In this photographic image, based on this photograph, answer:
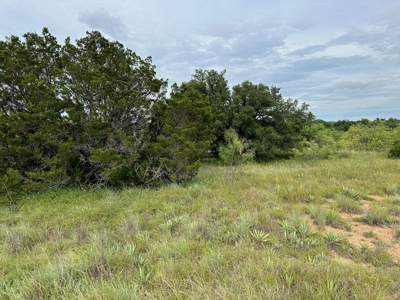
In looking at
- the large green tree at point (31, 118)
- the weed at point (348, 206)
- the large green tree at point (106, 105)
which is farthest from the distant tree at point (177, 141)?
the weed at point (348, 206)

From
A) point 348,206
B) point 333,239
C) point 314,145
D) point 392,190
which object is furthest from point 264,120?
point 333,239

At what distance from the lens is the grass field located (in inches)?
82.1

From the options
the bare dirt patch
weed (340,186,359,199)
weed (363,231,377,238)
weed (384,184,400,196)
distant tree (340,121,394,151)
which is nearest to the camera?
the bare dirt patch

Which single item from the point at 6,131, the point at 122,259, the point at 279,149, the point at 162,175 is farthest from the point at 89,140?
the point at 279,149

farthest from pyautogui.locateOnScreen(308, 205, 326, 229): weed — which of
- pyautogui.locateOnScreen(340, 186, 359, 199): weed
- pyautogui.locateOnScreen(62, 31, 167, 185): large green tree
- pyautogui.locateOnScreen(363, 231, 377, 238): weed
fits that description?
pyautogui.locateOnScreen(62, 31, 167, 185): large green tree

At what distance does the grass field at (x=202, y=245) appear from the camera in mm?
2086

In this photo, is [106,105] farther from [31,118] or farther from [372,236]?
[372,236]

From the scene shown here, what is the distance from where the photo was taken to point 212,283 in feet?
6.96

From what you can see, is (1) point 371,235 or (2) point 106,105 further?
(2) point 106,105

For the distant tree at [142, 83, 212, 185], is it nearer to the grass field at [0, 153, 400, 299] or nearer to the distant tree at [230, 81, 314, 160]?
the grass field at [0, 153, 400, 299]

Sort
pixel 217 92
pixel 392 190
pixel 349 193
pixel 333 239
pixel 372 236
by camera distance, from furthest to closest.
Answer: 1. pixel 217 92
2. pixel 392 190
3. pixel 349 193
4. pixel 372 236
5. pixel 333 239

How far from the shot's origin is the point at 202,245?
3.02 meters

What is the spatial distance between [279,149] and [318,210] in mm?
13419

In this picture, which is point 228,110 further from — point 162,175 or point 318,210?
point 318,210
